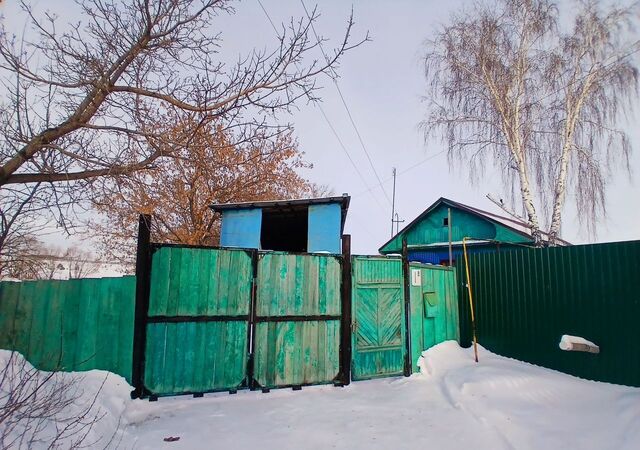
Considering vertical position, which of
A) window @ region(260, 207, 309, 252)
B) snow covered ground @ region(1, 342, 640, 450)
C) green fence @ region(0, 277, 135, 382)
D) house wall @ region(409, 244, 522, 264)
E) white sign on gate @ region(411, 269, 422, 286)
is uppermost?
window @ region(260, 207, 309, 252)

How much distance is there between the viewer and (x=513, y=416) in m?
4.41

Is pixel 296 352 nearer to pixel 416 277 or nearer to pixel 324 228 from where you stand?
pixel 416 277

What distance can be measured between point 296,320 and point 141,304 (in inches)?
87.6

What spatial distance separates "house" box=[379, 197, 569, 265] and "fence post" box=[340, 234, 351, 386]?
9.22m

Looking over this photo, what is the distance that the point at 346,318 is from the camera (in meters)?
6.10

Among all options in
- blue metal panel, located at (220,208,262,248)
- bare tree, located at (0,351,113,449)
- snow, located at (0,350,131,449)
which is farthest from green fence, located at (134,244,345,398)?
blue metal panel, located at (220,208,262,248)

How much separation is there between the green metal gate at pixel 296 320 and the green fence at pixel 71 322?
5.85 ft

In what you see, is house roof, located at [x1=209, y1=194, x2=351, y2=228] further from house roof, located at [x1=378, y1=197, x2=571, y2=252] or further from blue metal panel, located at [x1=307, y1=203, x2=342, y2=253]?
house roof, located at [x1=378, y1=197, x2=571, y2=252]

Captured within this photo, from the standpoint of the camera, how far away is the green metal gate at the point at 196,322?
16.4 ft

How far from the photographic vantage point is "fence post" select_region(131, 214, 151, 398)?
4840 millimetres

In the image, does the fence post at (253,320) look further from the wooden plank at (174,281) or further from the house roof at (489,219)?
the house roof at (489,219)

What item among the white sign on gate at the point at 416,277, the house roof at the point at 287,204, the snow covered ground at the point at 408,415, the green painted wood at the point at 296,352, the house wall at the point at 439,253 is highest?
the house roof at the point at 287,204

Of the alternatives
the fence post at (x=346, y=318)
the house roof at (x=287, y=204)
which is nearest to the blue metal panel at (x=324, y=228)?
the house roof at (x=287, y=204)

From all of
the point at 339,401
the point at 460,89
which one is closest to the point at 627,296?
the point at 339,401
